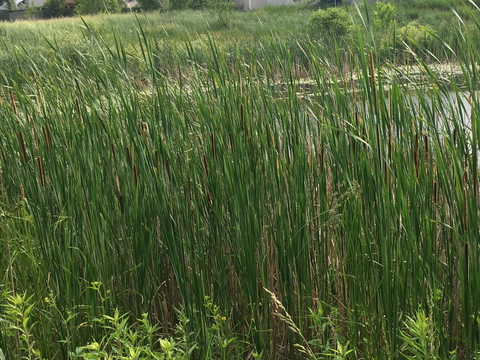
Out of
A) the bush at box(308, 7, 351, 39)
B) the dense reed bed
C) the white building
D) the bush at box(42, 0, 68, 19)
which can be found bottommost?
the dense reed bed

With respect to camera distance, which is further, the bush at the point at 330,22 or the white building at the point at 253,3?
the white building at the point at 253,3

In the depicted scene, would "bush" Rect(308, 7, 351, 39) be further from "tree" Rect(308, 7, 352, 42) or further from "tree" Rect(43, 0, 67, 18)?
"tree" Rect(43, 0, 67, 18)

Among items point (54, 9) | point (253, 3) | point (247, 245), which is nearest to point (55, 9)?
point (54, 9)

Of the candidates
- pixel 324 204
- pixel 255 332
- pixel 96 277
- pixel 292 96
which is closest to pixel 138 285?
pixel 96 277

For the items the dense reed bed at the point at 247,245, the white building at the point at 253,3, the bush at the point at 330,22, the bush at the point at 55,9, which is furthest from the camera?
the bush at the point at 55,9

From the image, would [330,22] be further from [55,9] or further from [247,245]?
[55,9]

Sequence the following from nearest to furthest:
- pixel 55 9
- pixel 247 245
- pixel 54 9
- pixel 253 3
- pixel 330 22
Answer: pixel 247 245, pixel 330 22, pixel 253 3, pixel 55 9, pixel 54 9

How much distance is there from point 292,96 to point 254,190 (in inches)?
19.2

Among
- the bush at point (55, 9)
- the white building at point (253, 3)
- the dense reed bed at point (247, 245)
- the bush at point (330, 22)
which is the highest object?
the bush at point (55, 9)

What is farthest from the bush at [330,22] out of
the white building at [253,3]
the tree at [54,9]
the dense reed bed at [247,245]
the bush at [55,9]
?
the tree at [54,9]

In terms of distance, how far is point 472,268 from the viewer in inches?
38.4

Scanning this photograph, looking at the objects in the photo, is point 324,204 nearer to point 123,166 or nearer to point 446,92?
point 446,92

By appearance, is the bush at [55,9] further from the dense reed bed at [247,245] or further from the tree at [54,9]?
the dense reed bed at [247,245]

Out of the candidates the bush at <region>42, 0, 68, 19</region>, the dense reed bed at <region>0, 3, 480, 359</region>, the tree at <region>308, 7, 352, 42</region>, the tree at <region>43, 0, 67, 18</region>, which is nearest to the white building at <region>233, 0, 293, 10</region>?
the bush at <region>42, 0, 68, 19</region>
